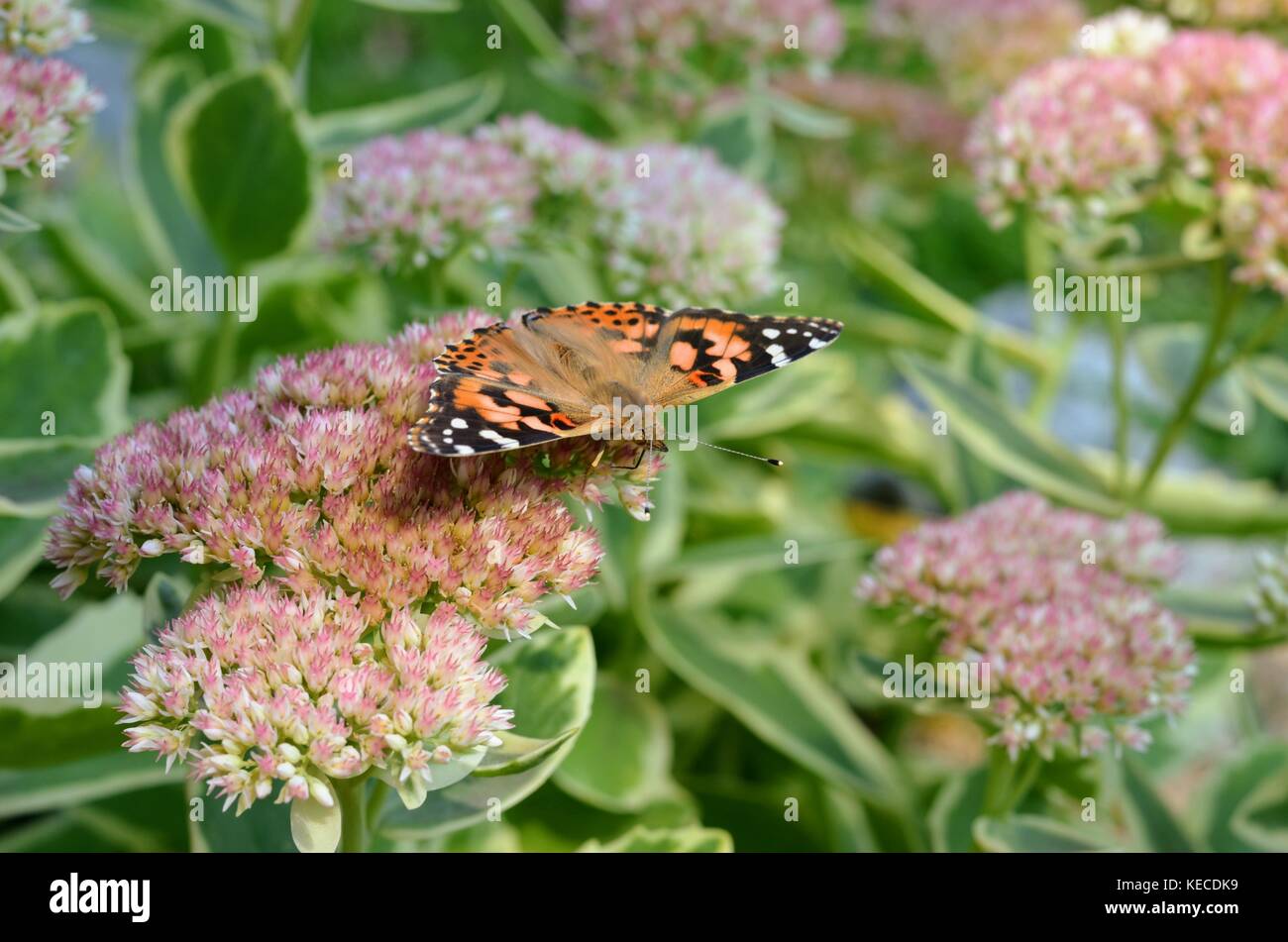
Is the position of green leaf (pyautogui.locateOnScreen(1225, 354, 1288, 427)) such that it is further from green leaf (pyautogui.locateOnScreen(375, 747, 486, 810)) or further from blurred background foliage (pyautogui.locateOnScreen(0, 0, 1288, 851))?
green leaf (pyautogui.locateOnScreen(375, 747, 486, 810))

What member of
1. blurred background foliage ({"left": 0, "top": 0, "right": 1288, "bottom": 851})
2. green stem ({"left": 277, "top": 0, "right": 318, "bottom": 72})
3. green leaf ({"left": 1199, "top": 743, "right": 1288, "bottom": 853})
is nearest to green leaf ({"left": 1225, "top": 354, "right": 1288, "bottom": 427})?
blurred background foliage ({"left": 0, "top": 0, "right": 1288, "bottom": 851})

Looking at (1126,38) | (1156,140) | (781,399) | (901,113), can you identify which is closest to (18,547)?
(781,399)

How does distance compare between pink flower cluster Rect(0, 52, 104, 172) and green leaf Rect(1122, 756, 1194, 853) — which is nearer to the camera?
pink flower cluster Rect(0, 52, 104, 172)

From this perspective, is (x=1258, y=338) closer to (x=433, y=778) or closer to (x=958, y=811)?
(x=958, y=811)
